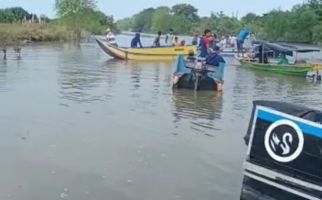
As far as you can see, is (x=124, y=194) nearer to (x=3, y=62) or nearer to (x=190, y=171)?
(x=190, y=171)

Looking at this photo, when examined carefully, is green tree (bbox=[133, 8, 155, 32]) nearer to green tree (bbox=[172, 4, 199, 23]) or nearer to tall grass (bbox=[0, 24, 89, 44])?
green tree (bbox=[172, 4, 199, 23])

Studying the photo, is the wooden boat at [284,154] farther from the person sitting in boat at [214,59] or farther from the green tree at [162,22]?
the green tree at [162,22]

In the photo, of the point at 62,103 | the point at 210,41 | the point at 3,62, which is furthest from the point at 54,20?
the point at 62,103

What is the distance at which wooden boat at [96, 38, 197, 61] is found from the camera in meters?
35.1

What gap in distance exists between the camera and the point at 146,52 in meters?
35.2

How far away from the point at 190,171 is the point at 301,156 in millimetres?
3502

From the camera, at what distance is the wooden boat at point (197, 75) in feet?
63.9

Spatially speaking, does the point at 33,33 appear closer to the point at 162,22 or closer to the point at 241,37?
the point at 241,37

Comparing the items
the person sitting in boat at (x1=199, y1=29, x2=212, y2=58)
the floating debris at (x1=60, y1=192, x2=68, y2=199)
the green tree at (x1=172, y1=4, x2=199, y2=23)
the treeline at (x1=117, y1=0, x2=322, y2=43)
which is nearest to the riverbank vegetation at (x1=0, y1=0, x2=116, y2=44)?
the treeline at (x1=117, y1=0, x2=322, y2=43)

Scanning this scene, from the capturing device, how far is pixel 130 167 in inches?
362

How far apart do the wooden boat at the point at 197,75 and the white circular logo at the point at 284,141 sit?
43.9ft

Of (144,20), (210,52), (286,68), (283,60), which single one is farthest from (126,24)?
(210,52)

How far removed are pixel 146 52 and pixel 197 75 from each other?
51.3 feet

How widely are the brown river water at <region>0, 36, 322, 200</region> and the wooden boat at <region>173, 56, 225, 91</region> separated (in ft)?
1.23
